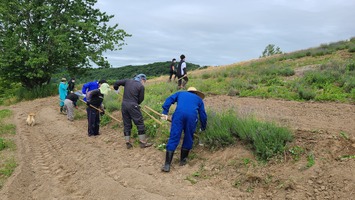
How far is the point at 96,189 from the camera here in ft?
18.7

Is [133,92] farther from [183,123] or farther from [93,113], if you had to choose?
[93,113]

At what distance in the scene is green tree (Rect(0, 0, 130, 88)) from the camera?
62.3ft

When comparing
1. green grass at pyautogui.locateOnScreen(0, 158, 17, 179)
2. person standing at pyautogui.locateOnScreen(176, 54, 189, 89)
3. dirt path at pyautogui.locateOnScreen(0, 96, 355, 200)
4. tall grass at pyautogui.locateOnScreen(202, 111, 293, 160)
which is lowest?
green grass at pyautogui.locateOnScreen(0, 158, 17, 179)

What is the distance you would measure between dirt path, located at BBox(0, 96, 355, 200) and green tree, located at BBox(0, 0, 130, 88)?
12.1m

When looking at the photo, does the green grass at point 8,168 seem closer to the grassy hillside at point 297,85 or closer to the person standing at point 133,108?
the person standing at point 133,108

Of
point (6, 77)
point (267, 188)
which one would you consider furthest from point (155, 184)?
point (6, 77)

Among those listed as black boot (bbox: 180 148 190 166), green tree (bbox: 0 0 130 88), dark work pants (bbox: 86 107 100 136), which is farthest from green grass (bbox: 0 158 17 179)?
green tree (bbox: 0 0 130 88)

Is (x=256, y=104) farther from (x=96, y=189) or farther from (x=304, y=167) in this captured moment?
(x=96, y=189)

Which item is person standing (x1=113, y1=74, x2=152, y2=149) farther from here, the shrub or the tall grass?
the shrub

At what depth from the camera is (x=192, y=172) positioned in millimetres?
6062

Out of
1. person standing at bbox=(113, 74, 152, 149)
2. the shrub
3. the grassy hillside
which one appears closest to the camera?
person standing at bbox=(113, 74, 152, 149)

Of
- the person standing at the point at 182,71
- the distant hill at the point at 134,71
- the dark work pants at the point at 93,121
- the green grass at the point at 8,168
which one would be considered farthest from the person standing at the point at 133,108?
the distant hill at the point at 134,71

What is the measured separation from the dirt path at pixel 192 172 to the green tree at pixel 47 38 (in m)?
12.1

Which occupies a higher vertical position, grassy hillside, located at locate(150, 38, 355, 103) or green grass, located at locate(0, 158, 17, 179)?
grassy hillside, located at locate(150, 38, 355, 103)
